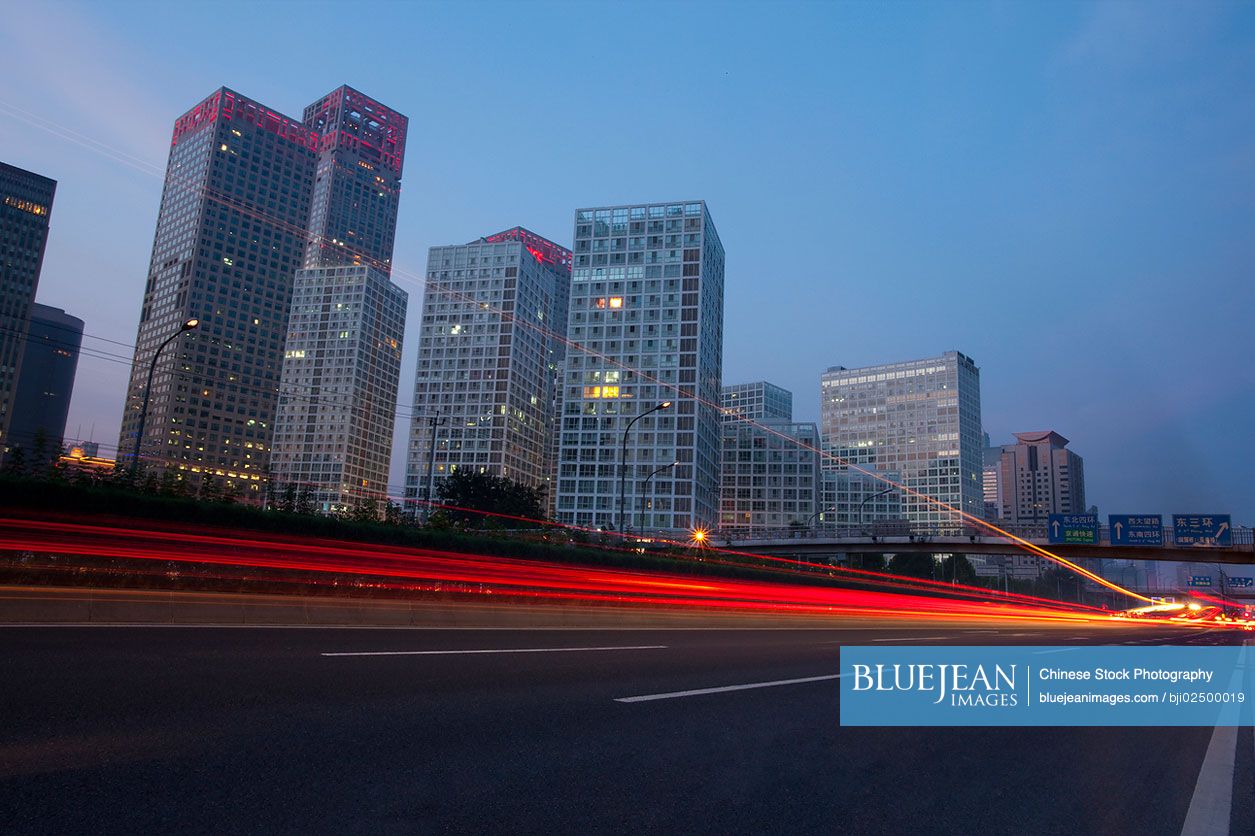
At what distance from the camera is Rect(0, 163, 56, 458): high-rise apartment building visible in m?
176

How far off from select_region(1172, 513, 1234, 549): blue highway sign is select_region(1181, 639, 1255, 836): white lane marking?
2201 inches

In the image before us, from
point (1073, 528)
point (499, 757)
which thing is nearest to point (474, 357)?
point (1073, 528)

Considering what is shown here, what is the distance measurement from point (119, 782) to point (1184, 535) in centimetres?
6635

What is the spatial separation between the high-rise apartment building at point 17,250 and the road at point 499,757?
211905 mm

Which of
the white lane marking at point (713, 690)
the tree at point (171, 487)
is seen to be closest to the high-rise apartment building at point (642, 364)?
the tree at point (171, 487)

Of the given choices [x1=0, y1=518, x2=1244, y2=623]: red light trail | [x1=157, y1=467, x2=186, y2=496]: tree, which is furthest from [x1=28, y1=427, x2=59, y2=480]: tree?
[x1=0, y1=518, x2=1244, y2=623]: red light trail

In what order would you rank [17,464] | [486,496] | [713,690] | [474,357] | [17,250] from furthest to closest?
[474,357] < [17,250] < [486,496] < [17,464] < [713,690]

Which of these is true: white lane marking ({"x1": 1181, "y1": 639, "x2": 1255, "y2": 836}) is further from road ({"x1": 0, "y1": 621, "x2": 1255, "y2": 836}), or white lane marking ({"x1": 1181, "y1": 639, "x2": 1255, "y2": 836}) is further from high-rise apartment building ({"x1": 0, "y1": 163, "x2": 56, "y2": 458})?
high-rise apartment building ({"x1": 0, "y1": 163, "x2": 56, "y2": 458})

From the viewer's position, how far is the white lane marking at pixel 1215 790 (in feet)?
16.2

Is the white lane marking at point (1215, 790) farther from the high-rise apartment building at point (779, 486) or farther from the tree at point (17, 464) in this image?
the high-rise apartment building at point (779, 486)

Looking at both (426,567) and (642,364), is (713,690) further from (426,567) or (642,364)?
(642,364)

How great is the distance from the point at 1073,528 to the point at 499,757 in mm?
63448

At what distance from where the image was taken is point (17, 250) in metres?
178

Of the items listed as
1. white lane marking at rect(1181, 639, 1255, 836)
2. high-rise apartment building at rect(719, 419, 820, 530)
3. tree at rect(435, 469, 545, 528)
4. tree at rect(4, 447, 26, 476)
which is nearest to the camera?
white lane marking at rect(1181, 639, 1255, 836)
